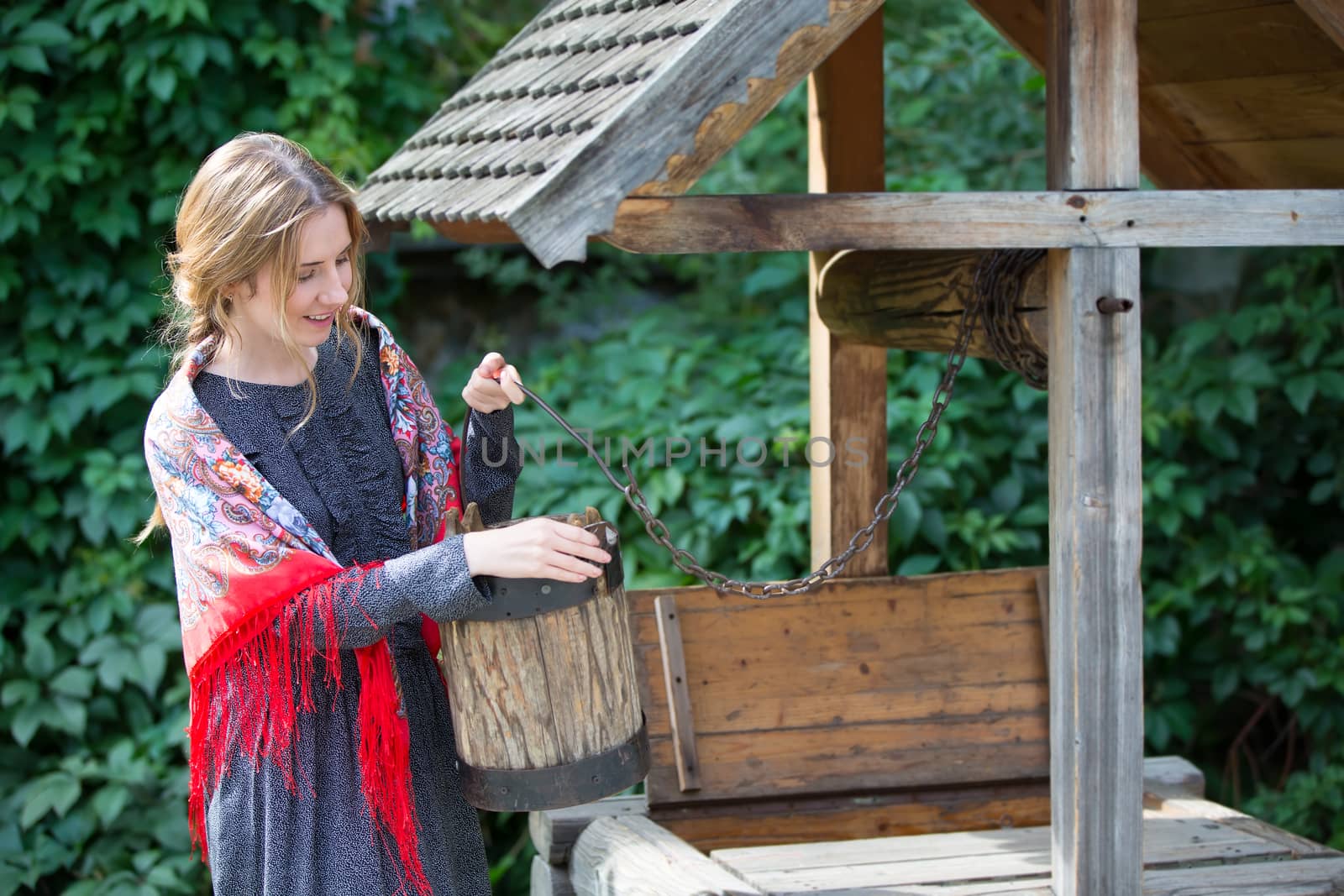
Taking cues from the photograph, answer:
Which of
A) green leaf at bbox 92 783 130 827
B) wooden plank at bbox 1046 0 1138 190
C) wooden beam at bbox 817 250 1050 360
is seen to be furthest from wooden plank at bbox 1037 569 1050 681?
green leaf at bbox 92 783 130 827

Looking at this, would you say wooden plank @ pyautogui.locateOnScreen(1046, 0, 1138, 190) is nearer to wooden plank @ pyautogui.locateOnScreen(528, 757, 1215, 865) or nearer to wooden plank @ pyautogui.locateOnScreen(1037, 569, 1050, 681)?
wooden plank @ pyautogui.locateOnScreen(1037, 569, 1050, 681)

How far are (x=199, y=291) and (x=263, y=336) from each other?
0.44ft

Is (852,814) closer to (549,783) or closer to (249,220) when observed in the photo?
(549,783)

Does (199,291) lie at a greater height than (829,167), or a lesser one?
lesser

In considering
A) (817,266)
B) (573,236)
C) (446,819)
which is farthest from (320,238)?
(817,266)

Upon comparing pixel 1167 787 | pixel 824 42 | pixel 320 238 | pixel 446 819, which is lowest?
pixel 1167 787

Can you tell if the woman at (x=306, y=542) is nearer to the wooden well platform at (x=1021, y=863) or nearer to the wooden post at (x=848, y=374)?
the wooden well platform at (x=1021, y=863)

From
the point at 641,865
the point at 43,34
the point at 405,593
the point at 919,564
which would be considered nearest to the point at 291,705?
the point at 405,593

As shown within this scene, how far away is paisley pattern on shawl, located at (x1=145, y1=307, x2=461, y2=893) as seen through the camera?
210cm

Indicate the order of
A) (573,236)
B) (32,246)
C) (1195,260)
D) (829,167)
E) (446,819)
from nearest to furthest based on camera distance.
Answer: (573,236) < (446,819) < (829,167) < (32,246) < (1195,260)

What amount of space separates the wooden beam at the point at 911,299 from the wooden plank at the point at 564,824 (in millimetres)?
1196

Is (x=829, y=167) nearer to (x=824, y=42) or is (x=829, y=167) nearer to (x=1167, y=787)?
(x=824, y=42)

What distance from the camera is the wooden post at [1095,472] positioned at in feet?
7.74

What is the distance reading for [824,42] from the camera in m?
2.08
